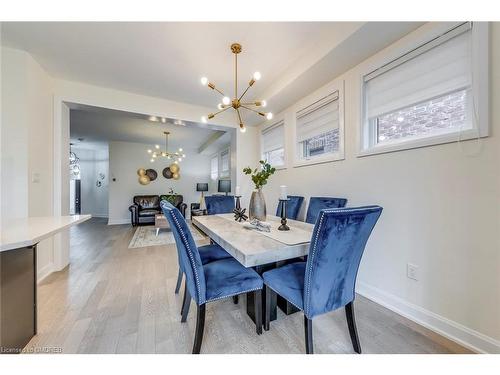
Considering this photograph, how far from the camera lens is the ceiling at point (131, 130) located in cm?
412

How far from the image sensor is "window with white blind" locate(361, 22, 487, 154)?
1376mm

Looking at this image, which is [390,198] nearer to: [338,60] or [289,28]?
[338,60]

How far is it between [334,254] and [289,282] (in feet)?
1.34

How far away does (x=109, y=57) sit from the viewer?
86.1 inches

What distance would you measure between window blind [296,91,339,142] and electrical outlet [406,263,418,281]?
1.64 metres

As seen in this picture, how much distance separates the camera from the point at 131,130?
5145 mm

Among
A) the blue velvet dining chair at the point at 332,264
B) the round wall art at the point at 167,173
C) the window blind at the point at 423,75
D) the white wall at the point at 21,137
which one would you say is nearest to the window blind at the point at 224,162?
the round wall art at the point at 167,173

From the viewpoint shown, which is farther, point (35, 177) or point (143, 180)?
point (143, 180)

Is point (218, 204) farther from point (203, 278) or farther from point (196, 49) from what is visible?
point (196, 49)

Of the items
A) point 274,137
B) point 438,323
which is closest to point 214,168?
point 274,137

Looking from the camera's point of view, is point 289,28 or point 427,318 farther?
point 289,28

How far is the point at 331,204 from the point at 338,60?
5.04ft

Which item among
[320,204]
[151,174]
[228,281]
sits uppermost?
[151,174]
